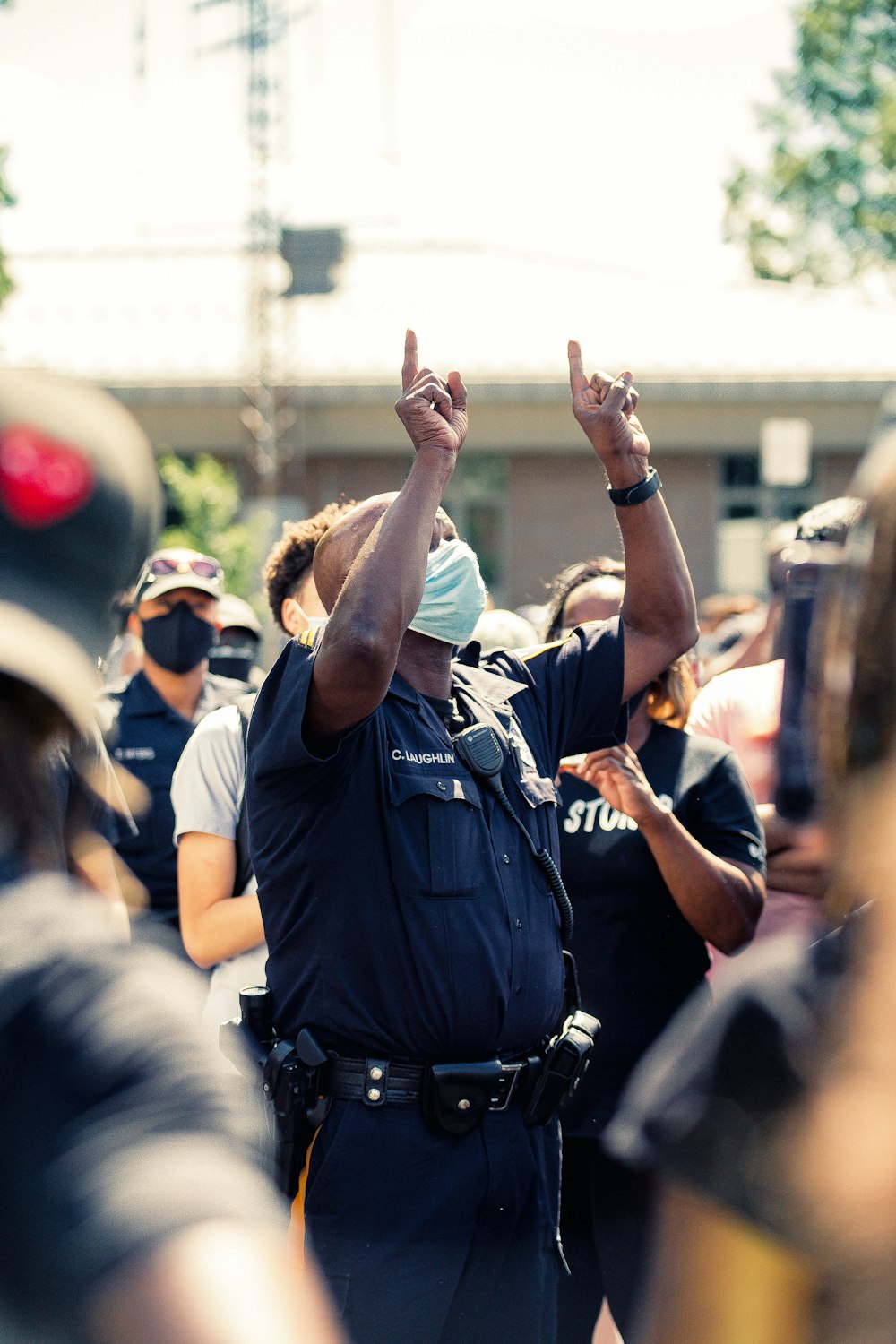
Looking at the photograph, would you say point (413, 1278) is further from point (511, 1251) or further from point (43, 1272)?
point (43, 1272)

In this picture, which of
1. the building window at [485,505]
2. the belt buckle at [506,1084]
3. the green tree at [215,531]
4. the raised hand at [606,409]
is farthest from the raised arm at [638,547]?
the building window at [485,505]

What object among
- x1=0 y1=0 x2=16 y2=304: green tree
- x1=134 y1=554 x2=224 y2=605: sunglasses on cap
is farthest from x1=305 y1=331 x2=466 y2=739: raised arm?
x1=0 y1=0 x2=16 y2=304: green tree

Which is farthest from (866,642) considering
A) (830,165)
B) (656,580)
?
(830,165)

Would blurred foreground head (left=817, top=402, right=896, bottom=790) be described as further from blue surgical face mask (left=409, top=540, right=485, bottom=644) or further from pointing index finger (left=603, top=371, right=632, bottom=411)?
pointing index finger (left=603, top=371, right=632, bottom=411)

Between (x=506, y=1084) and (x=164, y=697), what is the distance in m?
2.93

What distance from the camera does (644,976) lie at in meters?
3.71

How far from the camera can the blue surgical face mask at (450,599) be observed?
10.0 ft

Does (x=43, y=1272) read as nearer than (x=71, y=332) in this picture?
Yes

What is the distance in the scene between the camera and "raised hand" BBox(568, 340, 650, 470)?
3268mm

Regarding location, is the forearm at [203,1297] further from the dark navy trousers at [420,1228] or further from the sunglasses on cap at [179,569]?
the sunglasses on cap at [179,569]

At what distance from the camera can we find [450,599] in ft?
10.1

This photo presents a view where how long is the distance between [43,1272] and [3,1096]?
13cm

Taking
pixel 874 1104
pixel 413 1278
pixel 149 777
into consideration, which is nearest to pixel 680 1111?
pixel 874 1104

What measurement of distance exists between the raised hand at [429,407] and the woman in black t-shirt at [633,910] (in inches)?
38.6
